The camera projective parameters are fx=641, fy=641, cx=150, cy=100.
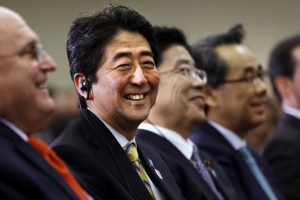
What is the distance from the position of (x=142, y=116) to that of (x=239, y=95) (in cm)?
136

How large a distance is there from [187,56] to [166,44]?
13 centimetres

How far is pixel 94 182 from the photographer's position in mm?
2104

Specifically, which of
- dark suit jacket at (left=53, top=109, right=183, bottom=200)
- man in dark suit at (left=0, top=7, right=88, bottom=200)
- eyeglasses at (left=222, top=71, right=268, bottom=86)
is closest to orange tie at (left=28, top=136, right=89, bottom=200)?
man in dark suit at (left=0, top=7, right=88, bottom=200)

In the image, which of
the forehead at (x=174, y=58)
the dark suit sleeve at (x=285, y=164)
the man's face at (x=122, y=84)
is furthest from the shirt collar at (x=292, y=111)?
the man's face at (x=122, y=84)

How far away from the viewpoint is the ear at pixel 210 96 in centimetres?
360

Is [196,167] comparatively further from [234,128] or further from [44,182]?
[44,182]

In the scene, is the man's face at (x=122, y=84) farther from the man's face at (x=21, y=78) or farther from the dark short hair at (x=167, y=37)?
the dark short hair at (x=167, y=37)

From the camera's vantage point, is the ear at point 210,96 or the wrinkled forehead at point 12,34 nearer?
the wrinkled forehead at point 12,34

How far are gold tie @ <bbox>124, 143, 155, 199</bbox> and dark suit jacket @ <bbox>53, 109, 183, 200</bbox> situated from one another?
0.05 m

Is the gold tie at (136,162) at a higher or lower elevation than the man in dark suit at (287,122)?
higher

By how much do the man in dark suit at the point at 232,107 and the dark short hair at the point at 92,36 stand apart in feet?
3.64

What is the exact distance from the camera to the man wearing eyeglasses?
2.91 metres

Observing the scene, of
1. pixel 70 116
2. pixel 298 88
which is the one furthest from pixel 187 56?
pixel 70 116

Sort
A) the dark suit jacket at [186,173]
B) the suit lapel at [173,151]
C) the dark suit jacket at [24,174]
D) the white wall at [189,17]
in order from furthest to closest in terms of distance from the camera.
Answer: the white wall at [189,17] → the suit lapel at [173,151] → the dark suit jacket at [186,173] → the dark suit jacket at [24,174]
